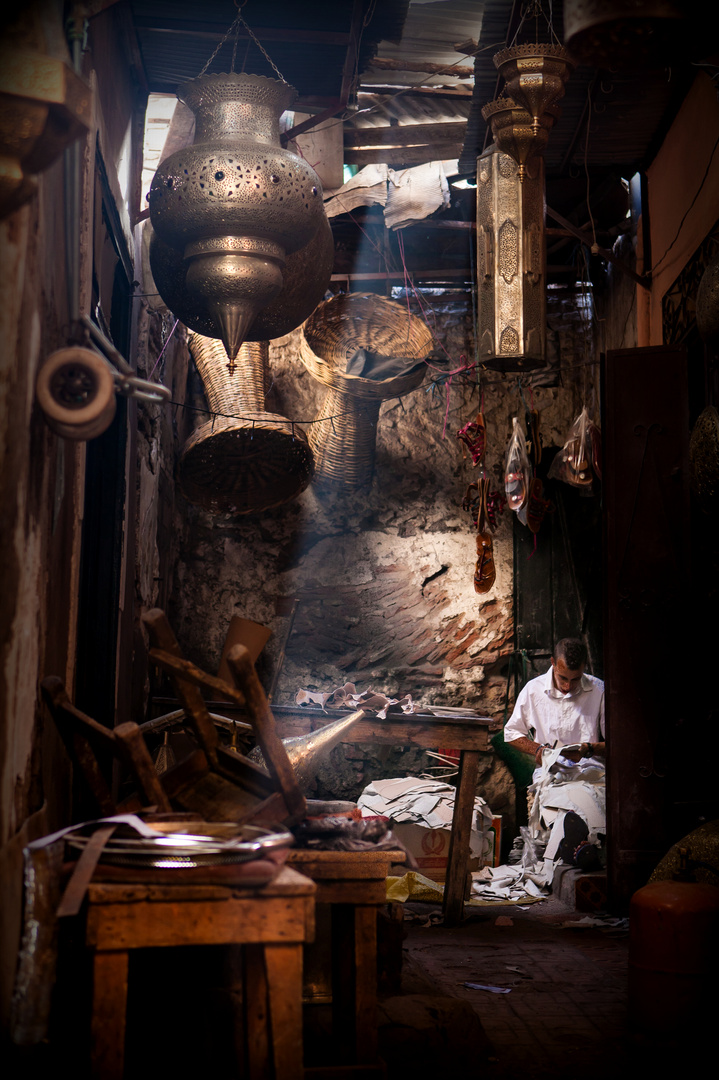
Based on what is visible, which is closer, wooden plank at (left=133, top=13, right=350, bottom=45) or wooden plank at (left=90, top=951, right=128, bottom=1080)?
wooden plank at (left=90, top=951, right=128, bottom=1080)

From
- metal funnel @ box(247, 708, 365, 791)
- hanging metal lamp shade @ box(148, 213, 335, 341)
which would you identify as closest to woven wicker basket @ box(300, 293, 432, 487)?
hanging metal lamp shade @ box(148, 213, 335, 341)

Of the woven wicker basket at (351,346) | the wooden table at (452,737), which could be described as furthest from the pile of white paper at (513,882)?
the woven wicker basket at (351,346)

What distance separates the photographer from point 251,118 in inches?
147

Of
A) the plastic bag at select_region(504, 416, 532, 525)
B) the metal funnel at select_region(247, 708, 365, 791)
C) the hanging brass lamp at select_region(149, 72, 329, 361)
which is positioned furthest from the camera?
the plastic bag at select_region(504, 416, 532, 525)

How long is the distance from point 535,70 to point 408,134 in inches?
120

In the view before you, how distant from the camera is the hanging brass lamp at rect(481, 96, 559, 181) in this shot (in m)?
4.12

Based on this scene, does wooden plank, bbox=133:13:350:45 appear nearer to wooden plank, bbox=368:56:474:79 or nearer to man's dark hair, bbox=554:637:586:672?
wooden plank, bbox=368:56:474:79

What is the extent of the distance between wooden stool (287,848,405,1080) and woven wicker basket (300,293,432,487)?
4.04m

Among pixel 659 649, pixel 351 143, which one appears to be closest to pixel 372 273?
pixel 351 143

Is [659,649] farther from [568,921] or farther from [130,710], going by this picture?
[130,710]

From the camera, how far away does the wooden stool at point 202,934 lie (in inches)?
87.4

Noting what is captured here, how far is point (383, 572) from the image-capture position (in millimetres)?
7914

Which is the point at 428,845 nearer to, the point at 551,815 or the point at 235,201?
the point at 551,815

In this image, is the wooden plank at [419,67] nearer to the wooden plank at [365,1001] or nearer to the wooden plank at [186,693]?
the wooden plank at [186,693]
